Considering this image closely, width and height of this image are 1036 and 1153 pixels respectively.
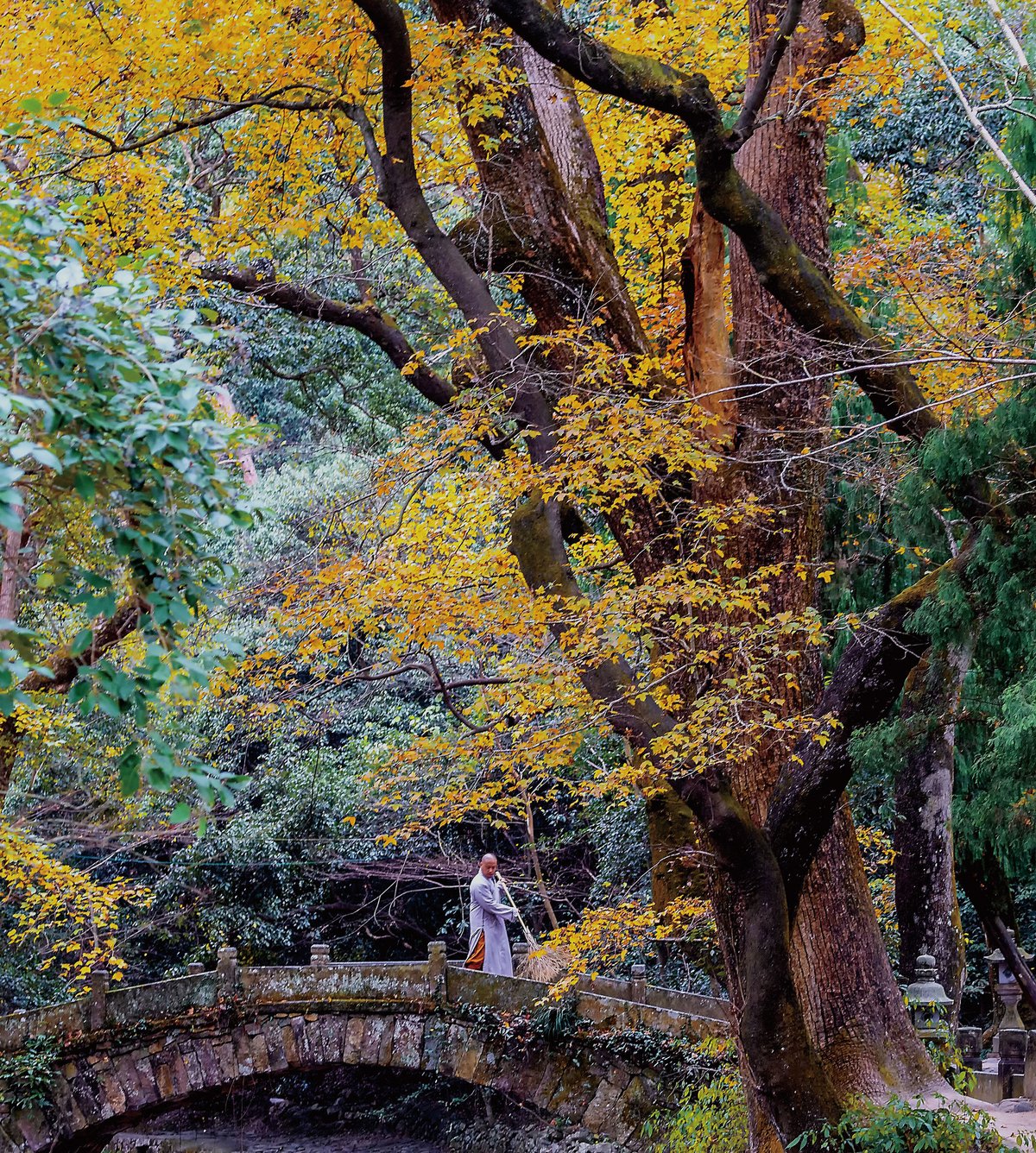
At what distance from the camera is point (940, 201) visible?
13523 millimetres

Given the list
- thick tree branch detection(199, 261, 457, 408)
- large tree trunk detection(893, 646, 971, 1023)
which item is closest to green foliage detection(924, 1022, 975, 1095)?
large tree trunk detection(893, 646, 971, 1023)

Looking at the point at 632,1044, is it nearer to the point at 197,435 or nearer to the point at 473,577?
the point at 473,577

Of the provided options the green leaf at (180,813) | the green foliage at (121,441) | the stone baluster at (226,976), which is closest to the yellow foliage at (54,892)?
the stone baluster at (226,976)

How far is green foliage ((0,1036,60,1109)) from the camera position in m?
10.9

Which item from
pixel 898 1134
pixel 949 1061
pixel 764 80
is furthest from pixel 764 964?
pixel 764 80

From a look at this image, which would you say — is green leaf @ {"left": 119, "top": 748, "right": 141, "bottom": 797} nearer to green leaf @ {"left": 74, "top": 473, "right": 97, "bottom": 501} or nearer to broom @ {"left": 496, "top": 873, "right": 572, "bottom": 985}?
green leaf @ {"left": 74, "top": 473, "right": 97, "bottom": 501}

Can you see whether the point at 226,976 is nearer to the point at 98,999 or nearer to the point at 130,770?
the point at 98,999

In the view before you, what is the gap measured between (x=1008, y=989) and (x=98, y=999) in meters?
8.28

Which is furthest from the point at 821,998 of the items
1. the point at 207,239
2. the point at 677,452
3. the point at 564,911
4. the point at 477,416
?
the point at 564,911

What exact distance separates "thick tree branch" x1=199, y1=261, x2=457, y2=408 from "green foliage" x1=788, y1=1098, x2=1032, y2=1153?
174 inches

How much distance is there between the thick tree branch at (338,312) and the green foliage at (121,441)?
4676mm

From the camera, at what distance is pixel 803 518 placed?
6.74 m

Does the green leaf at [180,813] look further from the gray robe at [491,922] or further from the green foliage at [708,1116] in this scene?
the gray robe at [491,922]

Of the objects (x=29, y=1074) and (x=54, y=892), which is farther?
(x=29, y=1074)
